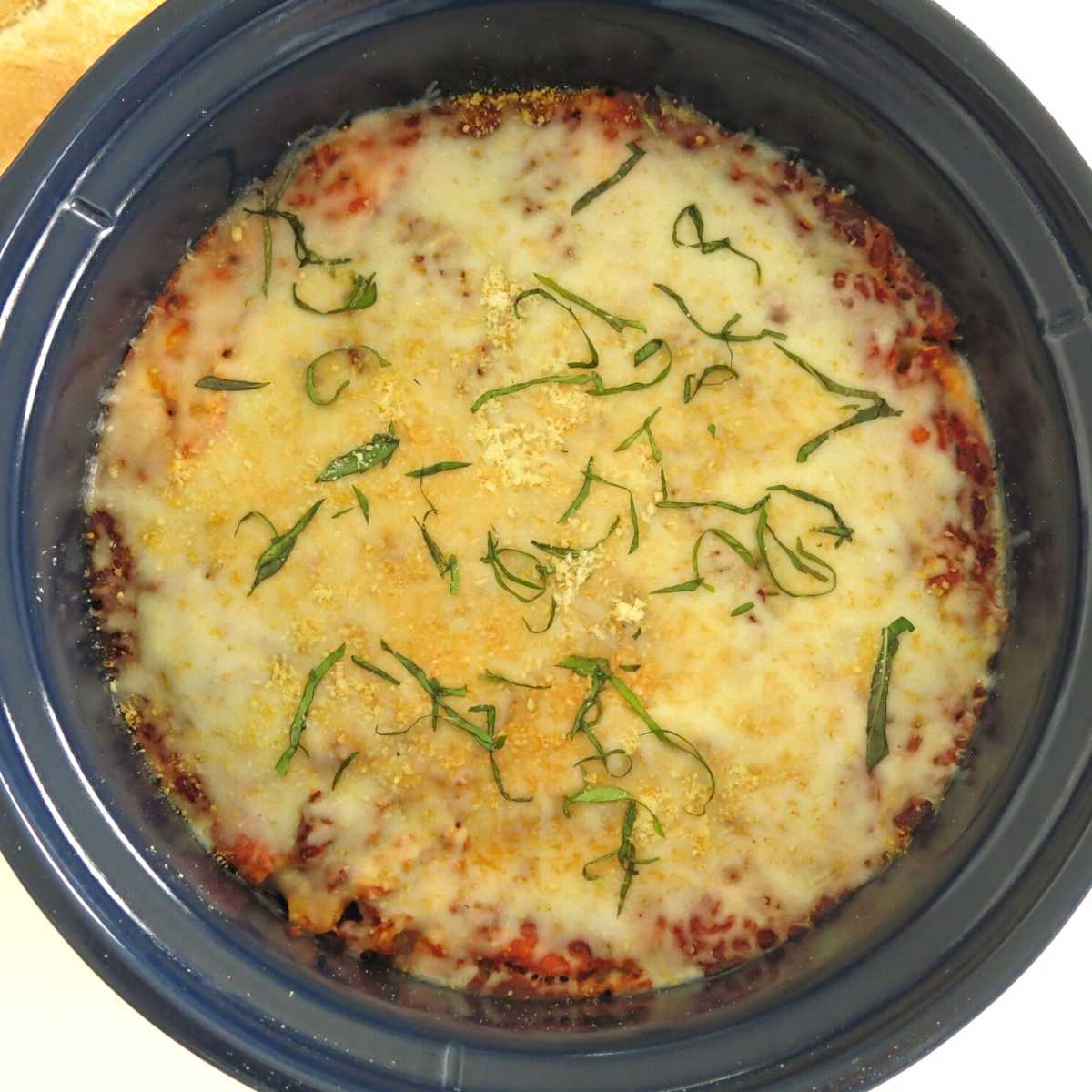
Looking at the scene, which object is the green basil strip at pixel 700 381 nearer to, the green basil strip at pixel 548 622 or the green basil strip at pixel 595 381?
the green basil strip at pixel 595 381

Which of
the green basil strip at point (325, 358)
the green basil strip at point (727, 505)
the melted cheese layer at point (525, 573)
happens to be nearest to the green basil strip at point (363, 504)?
the melted cheese layer at point (525, 573)

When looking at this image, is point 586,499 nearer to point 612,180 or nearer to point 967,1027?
point 612,180

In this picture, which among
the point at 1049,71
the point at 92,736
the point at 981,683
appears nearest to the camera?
the point at 92,736

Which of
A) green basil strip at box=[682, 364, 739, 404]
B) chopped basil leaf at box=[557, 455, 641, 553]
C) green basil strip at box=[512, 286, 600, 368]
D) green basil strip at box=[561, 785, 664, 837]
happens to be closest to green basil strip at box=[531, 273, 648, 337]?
green basil strip at box=[512, 286, 600, 368]

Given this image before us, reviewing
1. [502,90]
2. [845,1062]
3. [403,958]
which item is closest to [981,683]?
[845,1062]

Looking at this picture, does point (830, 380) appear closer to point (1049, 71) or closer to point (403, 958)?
point (1049, 71)

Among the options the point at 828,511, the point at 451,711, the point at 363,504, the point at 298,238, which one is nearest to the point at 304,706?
the point at 451,711
